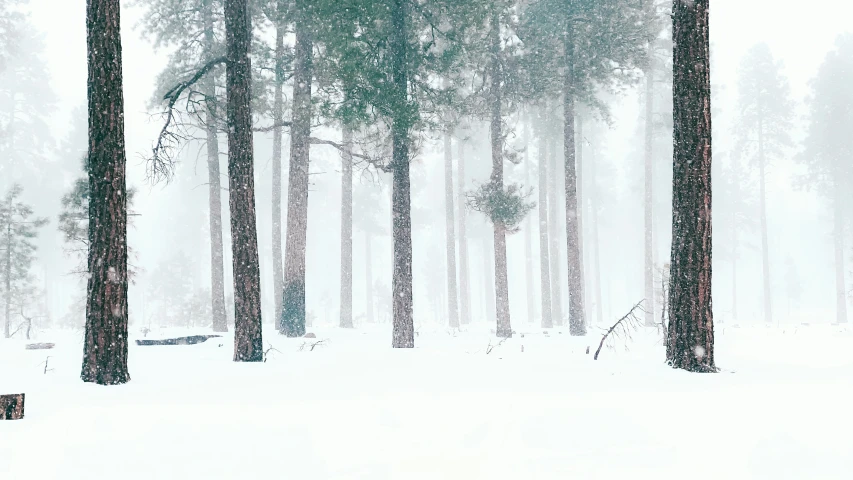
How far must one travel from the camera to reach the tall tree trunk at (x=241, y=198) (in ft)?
28.5

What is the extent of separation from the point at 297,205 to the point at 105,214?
8795mm

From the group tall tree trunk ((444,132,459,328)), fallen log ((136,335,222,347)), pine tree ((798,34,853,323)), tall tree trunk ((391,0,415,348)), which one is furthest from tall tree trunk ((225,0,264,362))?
pine tree ((798,34,853,323))

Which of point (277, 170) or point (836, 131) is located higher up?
point (836, 131)

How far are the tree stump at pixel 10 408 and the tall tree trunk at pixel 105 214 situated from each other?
174 centimetres

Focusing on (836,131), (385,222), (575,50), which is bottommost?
(385,222)

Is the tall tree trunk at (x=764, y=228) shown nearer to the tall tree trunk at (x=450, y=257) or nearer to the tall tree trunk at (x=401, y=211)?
the tall tree trunk at (x=450, y=257)

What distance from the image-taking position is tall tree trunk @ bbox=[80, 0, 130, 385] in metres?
6.50

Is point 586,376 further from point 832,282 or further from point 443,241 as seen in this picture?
point 832,282

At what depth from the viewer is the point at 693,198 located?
6590 millimetres

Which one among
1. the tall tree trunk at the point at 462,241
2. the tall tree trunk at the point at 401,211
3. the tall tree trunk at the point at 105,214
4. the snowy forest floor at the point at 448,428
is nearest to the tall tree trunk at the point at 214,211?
the tall tree trunk at the point at 401,211

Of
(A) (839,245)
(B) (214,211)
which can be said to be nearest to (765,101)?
(A) (839,245)

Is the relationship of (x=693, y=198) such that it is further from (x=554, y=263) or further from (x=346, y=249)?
(x=554, y=263)

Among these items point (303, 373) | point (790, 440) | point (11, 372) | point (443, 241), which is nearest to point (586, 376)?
point (790, 440)

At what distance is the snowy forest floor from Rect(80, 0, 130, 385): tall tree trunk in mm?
400
